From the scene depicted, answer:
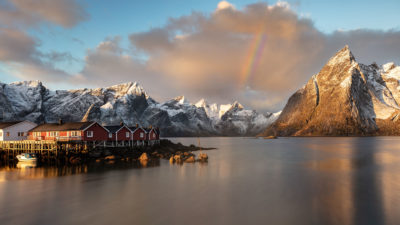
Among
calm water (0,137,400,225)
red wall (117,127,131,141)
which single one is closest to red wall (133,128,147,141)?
red wall (117,127,131,141)

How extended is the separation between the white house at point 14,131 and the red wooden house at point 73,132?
11.3 ft

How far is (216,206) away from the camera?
22.5 meters

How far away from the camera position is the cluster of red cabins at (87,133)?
5984 centimetres

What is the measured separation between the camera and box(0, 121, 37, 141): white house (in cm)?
6506

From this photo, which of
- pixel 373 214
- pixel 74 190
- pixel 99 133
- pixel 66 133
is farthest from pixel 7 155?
pixel 373 214

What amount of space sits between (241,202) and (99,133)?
47.9m

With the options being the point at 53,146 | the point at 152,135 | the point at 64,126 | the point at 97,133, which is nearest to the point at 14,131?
the point at 64,126

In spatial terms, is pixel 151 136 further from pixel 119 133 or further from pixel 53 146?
pixel 53 146

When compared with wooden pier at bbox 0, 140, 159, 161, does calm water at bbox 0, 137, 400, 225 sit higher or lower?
lower

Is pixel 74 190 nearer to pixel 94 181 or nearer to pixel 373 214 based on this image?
pixel 94 181

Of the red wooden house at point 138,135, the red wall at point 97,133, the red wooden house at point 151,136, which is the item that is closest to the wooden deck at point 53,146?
the red wall at point 97,133

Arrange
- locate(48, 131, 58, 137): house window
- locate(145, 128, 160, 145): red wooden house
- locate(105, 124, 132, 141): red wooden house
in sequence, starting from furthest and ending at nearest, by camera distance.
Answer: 1. locate(145, 128, 160, 145): red wooden house
2. locate(105, 124, 132, 141): red wooden house
3. locate(48, 131, 58, 137): house window

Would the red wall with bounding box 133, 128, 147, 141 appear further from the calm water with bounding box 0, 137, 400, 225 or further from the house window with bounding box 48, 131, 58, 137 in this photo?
the calm water with bounding box 0, 137, 400, 225

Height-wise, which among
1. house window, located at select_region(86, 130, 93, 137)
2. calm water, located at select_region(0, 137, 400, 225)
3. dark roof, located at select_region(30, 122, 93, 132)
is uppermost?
dark roof, located at select_region(30, 122, 93, 132)
